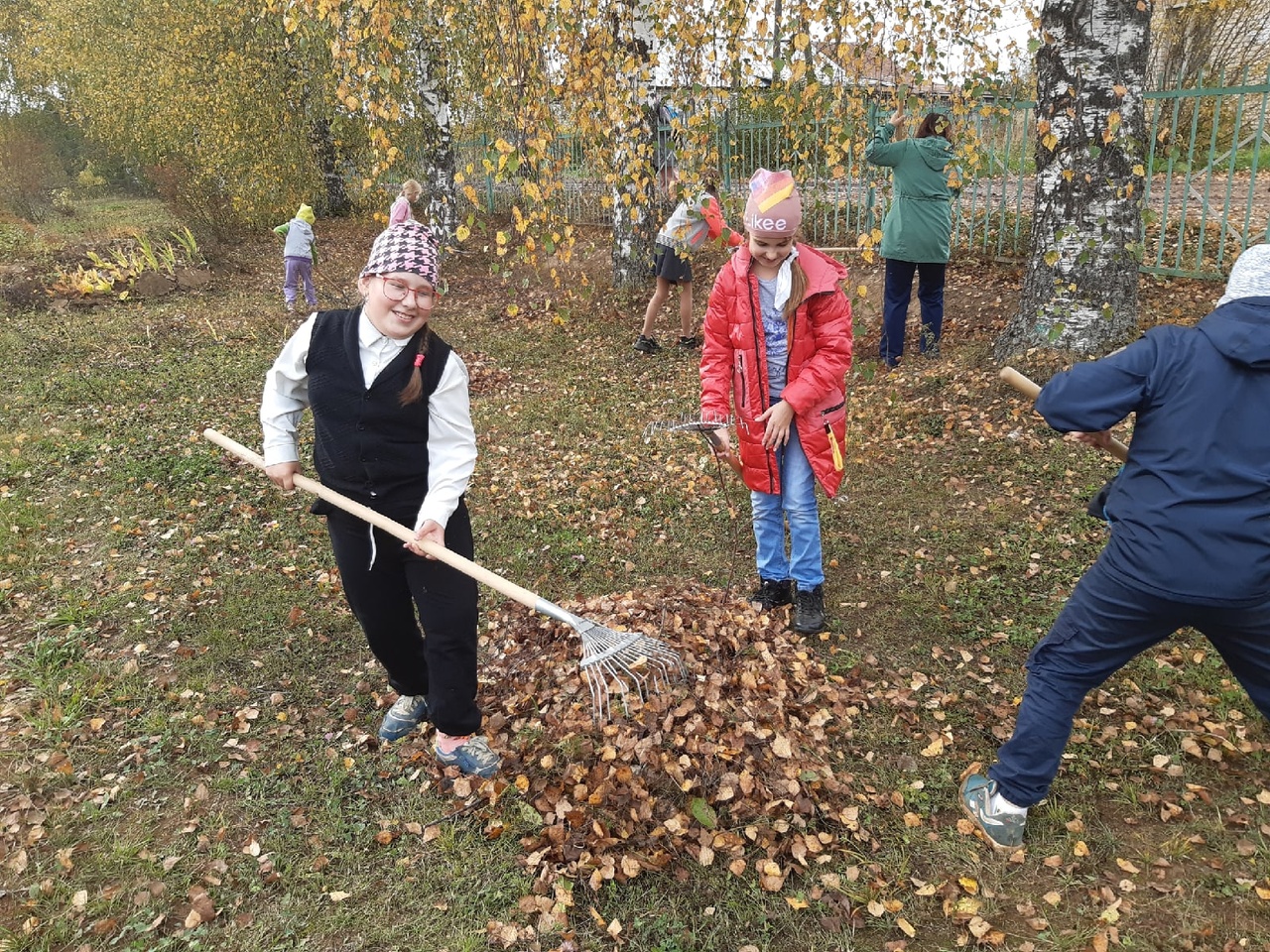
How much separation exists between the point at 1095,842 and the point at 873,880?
766 millimetres

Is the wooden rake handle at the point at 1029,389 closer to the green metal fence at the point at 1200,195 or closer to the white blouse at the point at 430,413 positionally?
the white blouse at the point at 430,413

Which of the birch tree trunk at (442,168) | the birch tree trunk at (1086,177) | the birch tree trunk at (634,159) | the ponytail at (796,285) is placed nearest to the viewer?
the ponytail at (796,285)

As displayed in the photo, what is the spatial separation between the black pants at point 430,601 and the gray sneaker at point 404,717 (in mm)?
430

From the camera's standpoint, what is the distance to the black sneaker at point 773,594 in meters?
3.99

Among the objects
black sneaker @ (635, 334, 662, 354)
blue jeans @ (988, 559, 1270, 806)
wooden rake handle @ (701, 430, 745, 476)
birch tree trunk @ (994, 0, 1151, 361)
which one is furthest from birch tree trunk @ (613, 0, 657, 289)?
blue jeans @ (988, 559, 1270, 806)

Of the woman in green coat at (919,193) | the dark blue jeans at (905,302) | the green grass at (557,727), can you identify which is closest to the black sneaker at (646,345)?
the green grass at (557,727)

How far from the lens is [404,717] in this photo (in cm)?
333

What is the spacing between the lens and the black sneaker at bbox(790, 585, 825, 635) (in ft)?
12.5

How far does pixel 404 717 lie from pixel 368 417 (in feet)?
4.56

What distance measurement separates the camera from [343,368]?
2.60 m

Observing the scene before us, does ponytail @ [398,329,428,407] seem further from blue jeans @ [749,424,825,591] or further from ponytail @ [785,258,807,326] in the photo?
blue jeans @ [749,424,825,591]

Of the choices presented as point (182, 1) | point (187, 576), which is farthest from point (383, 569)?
point (182, 1)

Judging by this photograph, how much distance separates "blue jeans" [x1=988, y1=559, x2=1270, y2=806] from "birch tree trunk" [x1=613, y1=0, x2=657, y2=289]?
13.3 feet

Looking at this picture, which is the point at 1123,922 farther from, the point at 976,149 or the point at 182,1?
the point at 182,1
